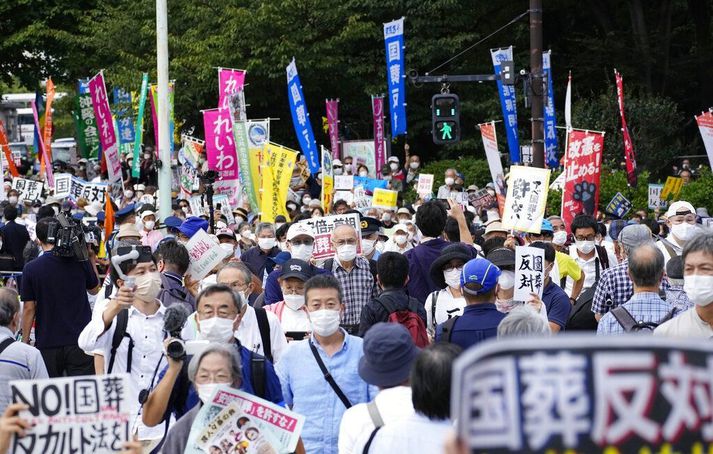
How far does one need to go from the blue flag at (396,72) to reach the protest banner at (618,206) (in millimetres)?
7504

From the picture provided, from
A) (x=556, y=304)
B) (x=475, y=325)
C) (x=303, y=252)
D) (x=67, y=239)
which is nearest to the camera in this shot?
(x=475, y=325)

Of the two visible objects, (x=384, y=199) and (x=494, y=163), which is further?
(x=494, y=163)

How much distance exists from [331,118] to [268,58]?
10.7 feet

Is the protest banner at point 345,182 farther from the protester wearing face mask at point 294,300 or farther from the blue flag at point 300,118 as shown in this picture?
the protester wearing face mask at point 294,300

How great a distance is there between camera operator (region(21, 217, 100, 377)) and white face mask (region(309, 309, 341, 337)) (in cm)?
359

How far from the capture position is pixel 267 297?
8648 millimetres

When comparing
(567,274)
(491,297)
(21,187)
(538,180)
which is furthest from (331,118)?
A: (491,297)

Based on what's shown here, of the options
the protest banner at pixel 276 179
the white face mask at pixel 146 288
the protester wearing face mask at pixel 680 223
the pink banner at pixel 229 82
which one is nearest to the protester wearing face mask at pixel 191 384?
the white face mask at pixel 146 288

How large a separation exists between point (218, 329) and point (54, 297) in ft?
12.2

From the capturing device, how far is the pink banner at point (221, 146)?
1942 cm

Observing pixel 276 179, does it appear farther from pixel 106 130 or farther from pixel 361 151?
pixel 361 151

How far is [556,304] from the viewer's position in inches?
323

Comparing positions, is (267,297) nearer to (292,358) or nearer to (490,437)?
(292,358)

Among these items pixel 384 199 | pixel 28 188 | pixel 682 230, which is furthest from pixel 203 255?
pixel 28 188
